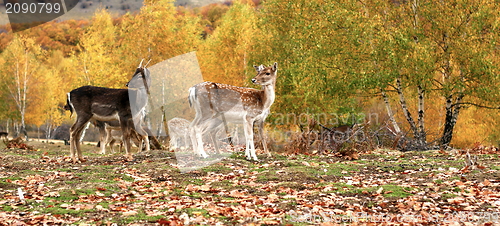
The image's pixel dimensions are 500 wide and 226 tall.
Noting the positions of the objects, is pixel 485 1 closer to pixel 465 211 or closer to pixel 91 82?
pixel 465 211

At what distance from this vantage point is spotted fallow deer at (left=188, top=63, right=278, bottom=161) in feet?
46.7

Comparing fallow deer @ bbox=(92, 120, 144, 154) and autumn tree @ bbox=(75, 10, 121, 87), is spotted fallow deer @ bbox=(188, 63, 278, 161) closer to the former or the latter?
fallow deer @ bbox=(92, 120, 144, 154)

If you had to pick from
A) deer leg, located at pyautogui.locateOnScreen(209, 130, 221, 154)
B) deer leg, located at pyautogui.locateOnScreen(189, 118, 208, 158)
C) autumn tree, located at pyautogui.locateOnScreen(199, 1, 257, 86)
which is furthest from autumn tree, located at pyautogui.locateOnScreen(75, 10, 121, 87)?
deer leg, located at pyautogui.locateOnScreen(189, 118, 208, 158)

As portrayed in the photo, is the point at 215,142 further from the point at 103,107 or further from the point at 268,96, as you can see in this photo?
the point at 103,107

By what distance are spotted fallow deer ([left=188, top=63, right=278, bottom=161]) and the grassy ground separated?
103cm

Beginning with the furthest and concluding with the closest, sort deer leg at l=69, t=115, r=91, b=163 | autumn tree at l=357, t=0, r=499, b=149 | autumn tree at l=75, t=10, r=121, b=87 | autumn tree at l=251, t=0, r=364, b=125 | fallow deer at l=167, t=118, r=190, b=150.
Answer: autumn tree at l=75, t=10, r=121, b=87
fallow deer at l=167, t=118, r=190, b=150
autumn tree at l=251, t=0, r=364, b=125
autumn tree at l=357, t=0, r=499, b=149
deer leg at l=69, t=115, r=91, b=163

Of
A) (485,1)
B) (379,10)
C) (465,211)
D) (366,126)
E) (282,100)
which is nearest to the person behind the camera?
(465,211)

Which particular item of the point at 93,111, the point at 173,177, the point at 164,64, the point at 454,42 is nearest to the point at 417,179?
the point at 173,177

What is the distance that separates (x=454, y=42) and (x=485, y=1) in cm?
206

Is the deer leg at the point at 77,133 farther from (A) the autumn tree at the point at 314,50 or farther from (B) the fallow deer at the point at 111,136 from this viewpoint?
(A) the autumn tree at the point at 314,50

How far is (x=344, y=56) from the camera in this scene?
926 inches

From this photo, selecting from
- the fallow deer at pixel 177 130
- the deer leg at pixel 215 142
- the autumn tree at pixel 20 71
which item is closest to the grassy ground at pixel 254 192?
the deer leg at pixel 215 142

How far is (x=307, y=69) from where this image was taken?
978 inches

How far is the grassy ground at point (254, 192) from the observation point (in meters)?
7.62
